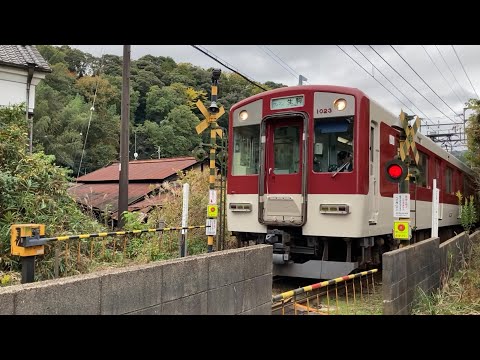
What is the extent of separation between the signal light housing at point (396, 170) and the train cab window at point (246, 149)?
7.89 feet

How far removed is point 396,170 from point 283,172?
1949 mm

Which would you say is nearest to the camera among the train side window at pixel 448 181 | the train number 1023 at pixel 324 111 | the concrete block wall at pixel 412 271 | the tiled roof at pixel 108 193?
the concrete block wall at pixel 412 271

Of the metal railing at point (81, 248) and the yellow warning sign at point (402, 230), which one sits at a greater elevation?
the yellow warning sign at point (402, 230)

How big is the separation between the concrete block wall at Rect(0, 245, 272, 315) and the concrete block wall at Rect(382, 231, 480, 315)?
1.23 m

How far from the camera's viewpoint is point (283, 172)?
7500 millimetres

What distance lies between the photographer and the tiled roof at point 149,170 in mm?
15664

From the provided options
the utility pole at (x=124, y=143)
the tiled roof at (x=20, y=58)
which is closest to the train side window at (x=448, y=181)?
the utility pole at (x=124, y=143)

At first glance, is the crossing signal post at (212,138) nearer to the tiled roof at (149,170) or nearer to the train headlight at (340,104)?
the train headlight at (340,104)

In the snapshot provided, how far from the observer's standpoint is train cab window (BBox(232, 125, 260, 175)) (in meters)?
7.90

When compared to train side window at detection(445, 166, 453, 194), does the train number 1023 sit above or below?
above

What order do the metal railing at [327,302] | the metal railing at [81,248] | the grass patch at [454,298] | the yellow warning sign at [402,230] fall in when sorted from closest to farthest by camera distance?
the metal railing at [81,248] → the grass patch at [454,298] → the metal railing at [327,302] → the yellow warning sign at [402,230]

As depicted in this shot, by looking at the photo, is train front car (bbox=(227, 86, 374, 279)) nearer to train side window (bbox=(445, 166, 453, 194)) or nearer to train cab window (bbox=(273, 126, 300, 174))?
train cab window (bbox=(273, 126, 300, 174))

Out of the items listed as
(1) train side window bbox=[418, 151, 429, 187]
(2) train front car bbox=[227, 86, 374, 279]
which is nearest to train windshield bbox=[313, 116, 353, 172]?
(2) train front car bbox=[227, 86, 374, 279]
